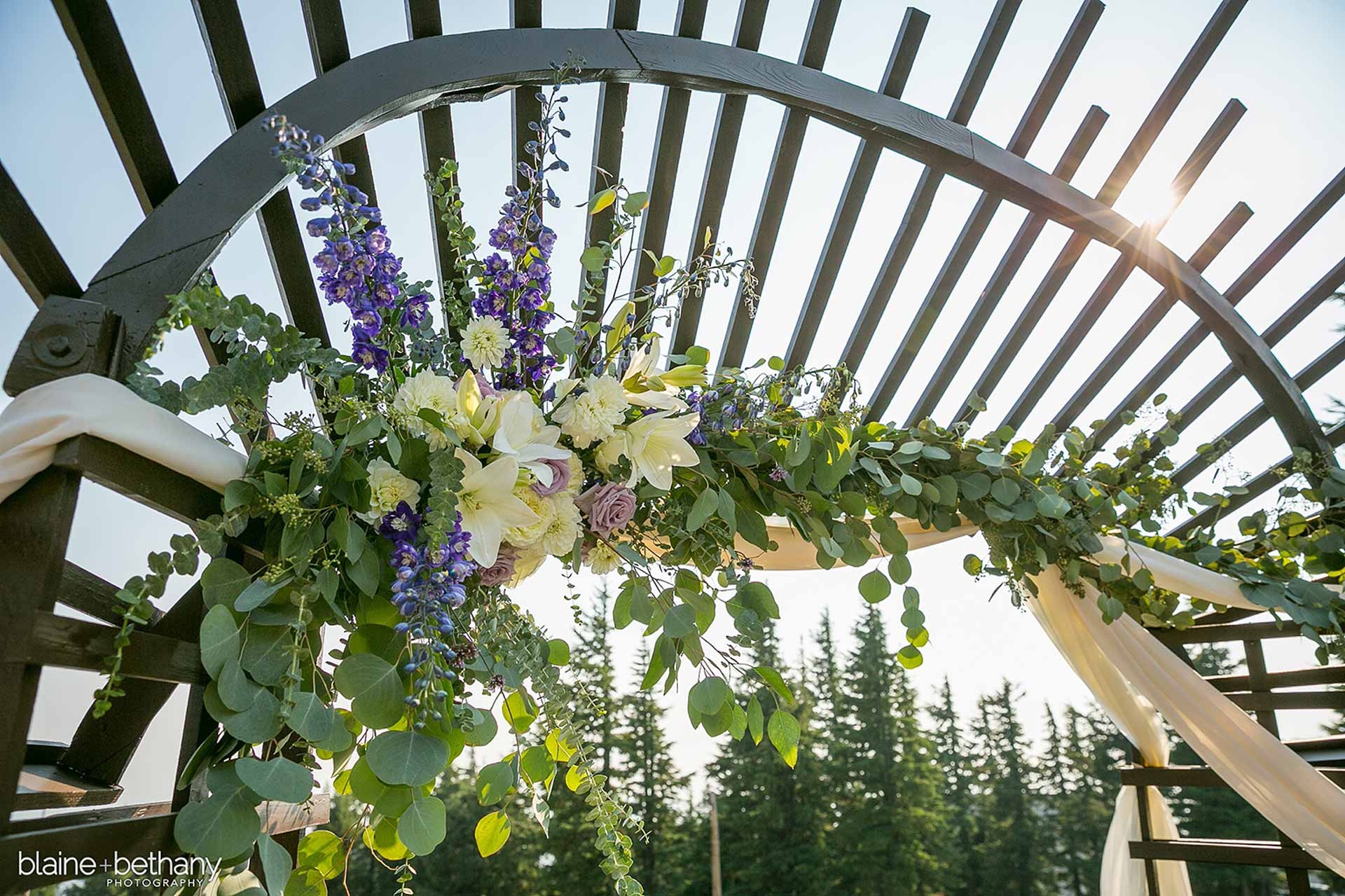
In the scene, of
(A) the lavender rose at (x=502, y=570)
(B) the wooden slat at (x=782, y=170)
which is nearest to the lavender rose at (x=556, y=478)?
(A) the lavender rose at (x=502, y=570)

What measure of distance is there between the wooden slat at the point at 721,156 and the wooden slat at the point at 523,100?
0.98 ft

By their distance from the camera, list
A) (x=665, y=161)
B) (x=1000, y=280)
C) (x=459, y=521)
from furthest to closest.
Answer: (x=1000, y=280) → (x=665, y=161) → (x=459, y=521)

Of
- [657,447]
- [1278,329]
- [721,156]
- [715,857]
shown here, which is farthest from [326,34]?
[715,857]

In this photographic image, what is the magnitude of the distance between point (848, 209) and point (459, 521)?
1.54 m

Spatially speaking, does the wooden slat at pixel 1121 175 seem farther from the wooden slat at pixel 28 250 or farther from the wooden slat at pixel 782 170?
the wooden slat at pixel 28 250

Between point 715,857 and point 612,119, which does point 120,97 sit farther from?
point 715,857

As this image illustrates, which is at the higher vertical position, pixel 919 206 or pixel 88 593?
pixel 919 206

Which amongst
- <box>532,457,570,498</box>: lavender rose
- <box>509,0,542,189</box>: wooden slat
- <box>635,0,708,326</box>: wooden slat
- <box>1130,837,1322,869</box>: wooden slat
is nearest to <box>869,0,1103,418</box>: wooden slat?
<box>635,0,708,326</box>: wooden slat

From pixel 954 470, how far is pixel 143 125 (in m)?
1.72

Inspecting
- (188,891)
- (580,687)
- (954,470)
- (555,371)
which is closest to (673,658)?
(580,687)

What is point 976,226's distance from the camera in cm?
227

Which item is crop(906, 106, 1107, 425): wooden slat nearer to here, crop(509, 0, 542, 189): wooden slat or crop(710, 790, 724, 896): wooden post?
crop(509, 0, 542, 189): wooden slat

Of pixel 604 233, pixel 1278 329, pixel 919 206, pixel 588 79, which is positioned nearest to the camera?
pixel 588 79

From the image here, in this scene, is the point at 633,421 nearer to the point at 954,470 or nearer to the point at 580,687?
the point at 580,687
